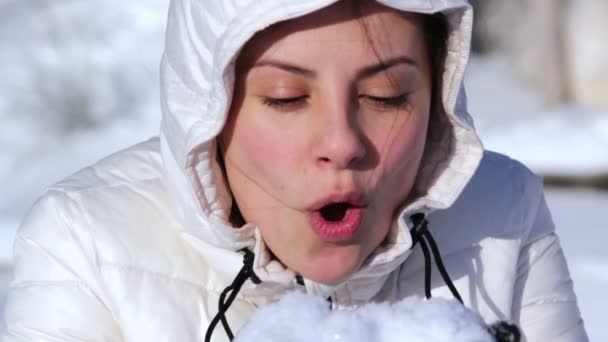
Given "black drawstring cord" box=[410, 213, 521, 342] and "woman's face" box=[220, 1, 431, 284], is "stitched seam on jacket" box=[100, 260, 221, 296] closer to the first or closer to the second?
"woman's face" box=[220, 1, 431, 284]

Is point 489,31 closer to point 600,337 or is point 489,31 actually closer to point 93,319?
point 600,337

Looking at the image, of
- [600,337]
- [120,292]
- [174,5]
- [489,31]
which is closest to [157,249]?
[120,292]

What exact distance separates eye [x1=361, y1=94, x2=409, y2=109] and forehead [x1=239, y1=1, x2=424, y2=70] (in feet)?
0.13

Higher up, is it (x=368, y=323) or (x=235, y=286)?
(x=368, y=323)

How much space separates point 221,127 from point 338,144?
135 millimetres

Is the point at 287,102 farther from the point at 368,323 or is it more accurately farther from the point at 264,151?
the point at 368,323

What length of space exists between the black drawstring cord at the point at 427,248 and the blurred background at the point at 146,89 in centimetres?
195

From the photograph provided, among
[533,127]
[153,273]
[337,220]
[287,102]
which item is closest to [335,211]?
[337,220]

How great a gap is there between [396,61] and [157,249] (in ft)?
1.13

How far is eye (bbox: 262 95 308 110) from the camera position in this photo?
3.68 ft

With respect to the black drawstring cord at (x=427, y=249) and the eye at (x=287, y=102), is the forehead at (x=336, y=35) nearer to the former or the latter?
the eye at (x=287, y=102)

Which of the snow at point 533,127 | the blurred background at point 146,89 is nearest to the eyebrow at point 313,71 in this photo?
the blurred background at point 146,89

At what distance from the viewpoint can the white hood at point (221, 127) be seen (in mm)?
1138

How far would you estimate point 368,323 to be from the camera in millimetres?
875
